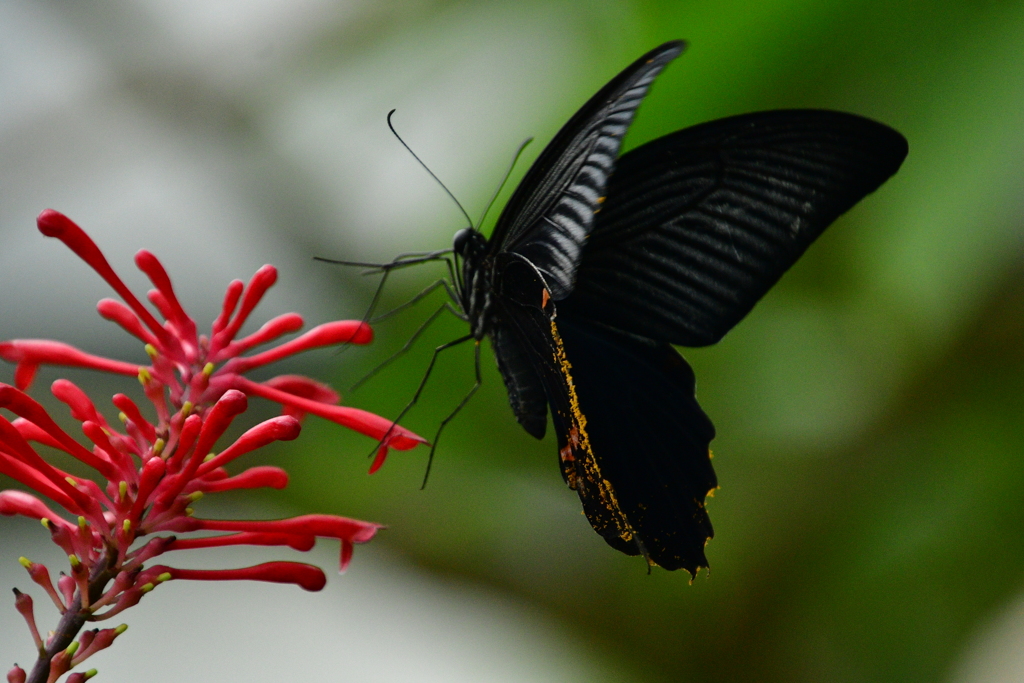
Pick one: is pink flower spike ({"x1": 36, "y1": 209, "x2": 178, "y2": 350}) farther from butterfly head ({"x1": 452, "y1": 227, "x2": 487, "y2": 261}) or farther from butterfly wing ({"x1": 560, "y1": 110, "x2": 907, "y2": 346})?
butterfly wing ({"x1": 560, "y1": 110, "x2": 907, "y2": 346})

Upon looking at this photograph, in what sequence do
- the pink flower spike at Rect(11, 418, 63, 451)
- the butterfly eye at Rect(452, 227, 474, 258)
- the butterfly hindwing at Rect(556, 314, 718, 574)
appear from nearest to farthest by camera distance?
the pink flower spike at Rect(11, 418, 63, 451)
the butterfly hindwing at Rect(556, 314, 718, 574)
the butterfly eye at Rect(452, 227, 474, 258)

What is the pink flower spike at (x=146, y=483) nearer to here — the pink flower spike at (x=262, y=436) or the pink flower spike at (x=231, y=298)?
the pink flower spike at (x=262, y=436)

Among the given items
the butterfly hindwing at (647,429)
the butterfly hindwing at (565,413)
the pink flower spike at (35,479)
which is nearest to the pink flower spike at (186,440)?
the pink flower spike at (35,479)

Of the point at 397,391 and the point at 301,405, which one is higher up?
the point at 301,405

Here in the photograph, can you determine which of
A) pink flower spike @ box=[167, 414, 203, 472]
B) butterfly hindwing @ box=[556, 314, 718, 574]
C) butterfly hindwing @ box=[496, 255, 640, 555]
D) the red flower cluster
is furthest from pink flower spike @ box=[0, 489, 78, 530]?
butterfly hindwing @ box=[556, 314, 718, 574]

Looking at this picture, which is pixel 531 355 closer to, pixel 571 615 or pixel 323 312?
pixel 571 615

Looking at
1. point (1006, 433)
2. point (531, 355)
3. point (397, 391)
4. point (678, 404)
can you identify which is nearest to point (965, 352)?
point (1006, 433)
